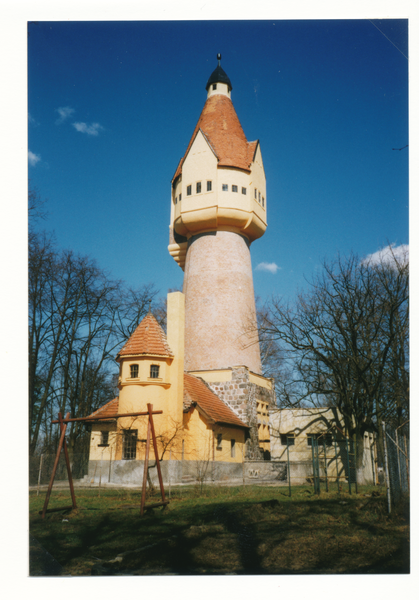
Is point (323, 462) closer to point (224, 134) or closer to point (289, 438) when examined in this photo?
point (289, 438)

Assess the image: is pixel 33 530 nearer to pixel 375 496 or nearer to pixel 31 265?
pixel 375 496

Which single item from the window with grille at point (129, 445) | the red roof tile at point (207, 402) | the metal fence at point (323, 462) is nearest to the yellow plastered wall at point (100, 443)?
the window with grille at point (129, 445)

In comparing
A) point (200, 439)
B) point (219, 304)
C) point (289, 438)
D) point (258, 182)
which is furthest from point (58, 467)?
point (258, 182)

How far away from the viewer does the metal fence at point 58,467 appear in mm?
25559

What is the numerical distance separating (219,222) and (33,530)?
21.3 m

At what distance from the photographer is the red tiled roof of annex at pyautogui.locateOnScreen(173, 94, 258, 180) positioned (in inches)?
1182

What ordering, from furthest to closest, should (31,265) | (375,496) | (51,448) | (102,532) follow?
(51,448), (31,265), (375,496), (102,532)

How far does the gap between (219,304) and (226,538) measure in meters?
20.0

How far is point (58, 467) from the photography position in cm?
2814

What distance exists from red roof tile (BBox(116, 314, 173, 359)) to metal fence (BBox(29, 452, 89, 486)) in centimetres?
769

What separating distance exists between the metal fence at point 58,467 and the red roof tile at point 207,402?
25.3 feet

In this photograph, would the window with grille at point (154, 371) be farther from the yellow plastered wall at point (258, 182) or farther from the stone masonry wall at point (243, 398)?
the yellow plastered wall at point (258, 182)
